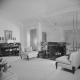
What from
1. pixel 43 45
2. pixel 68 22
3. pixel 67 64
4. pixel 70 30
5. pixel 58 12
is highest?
pixel 58 12

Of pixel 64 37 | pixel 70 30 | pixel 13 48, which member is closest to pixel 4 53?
pixel 13 48

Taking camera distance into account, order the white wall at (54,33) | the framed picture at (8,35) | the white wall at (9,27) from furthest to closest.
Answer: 1. the framed picture at (8,35)
2. the white wall at (9,27)
3. the white wall at (54,33)

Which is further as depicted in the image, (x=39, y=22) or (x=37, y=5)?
(x=39, y=22)

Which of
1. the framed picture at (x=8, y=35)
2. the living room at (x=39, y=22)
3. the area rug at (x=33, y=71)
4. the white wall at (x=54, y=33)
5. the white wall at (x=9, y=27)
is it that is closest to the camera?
the area rug at (x=33, y=71)

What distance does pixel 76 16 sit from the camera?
4477 mm

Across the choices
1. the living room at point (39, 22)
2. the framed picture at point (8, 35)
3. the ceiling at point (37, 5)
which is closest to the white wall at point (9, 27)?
the living room at point (39, 22)

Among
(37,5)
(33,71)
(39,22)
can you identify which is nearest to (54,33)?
(39,22)

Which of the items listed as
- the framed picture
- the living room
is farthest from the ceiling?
the framed picture

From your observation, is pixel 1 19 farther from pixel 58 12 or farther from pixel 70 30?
pixel 70 30

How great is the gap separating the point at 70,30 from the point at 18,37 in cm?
472

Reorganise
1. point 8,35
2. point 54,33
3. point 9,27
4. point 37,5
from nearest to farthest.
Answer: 1. point 37,5
2. point 54,33
3. point 8,35
4. point 9,27

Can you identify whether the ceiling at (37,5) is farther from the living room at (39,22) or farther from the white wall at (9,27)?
the white wall at (9,27)

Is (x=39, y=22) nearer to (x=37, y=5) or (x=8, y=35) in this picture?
(x=37, y=5)

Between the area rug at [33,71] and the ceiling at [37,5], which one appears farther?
the ceiling at [37,5]
